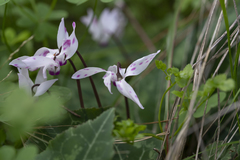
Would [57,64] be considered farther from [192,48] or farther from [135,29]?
[135,29]

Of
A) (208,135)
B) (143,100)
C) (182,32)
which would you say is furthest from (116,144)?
(182,32)

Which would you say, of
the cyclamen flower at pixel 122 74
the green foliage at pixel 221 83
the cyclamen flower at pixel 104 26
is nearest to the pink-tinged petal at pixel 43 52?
the cyclamen flower at pixel 122 74

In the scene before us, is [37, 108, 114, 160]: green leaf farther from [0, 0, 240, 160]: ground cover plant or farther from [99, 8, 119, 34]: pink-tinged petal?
[99, 8, 119, 34]: pink-tinged petal

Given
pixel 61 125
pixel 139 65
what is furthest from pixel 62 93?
pixel 139 65

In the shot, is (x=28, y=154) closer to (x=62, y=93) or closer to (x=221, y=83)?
(x=62, y=93)

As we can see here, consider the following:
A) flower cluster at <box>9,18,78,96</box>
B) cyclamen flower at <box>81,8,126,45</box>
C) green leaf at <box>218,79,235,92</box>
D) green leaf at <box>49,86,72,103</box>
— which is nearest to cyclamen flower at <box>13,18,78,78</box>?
flower cluster at <box>9,18,78,96</box>

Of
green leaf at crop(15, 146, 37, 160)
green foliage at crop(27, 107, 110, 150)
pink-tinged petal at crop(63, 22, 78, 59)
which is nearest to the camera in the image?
green leaf at crop(15, 146, 37, 160)
